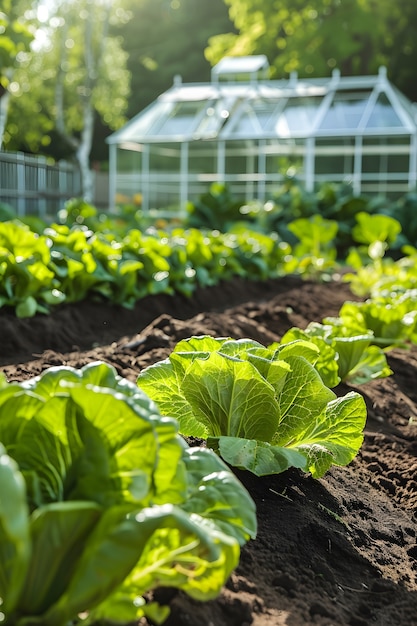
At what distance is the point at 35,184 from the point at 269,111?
21.6 feet

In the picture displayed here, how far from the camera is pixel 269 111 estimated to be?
21.8m

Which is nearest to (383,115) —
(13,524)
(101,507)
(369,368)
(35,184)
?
(35,184)

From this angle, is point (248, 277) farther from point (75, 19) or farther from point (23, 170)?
point (75, 19)

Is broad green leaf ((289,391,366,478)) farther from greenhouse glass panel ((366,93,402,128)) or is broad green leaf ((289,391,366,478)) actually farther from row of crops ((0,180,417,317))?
greenhouse glass panel ((366,93,402,128))

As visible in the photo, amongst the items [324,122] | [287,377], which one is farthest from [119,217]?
[287,377]

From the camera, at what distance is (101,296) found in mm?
6551

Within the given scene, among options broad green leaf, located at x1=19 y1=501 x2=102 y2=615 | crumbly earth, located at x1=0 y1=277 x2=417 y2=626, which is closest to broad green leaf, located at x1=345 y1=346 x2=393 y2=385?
crumbly earth, located at x1=0 y1=277 x2=417 y2=626

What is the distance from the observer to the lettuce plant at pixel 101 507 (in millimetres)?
1528

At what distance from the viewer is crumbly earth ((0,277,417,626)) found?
2.09m

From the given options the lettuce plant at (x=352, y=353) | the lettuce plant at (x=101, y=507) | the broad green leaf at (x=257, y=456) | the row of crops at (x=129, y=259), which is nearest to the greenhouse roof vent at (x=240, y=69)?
→ the row of crops at (x=129, y=259)

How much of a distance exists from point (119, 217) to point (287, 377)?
11.5 meters

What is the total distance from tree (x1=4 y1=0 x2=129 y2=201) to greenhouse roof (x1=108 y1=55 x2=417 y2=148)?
226cm

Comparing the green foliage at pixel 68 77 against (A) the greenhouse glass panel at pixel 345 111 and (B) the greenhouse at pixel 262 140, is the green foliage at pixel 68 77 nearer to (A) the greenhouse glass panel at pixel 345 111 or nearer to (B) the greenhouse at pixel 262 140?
(B) the greenhouse at pixel 262 140

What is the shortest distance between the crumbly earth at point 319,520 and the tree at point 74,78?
1865 cm
